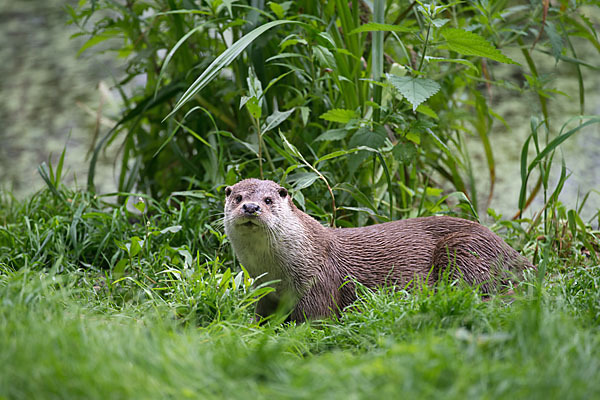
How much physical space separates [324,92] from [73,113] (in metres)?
3.10

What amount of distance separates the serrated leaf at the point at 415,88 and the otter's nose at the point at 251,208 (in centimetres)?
69

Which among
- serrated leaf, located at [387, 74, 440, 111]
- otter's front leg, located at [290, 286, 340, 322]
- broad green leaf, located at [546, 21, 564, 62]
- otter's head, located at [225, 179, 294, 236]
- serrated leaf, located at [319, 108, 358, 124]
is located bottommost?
otter's front leg, located at [290, 286, 340, 322]

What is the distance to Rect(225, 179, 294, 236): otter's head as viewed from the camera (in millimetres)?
2301

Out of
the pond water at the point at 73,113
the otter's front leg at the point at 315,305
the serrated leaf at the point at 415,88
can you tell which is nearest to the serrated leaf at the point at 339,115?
the serrated leaf at the point at 415,88

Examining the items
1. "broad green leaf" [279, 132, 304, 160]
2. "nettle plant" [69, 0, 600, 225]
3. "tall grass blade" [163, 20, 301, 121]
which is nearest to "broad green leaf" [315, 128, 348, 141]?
"nettle plant" [69, 0, 600, 225]

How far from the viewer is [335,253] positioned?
2506 mm

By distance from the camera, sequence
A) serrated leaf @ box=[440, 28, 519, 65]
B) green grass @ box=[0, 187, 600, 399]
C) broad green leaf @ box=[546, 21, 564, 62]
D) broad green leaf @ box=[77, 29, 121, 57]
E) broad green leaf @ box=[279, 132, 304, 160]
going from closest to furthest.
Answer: green grass @ box=[0, 187, 600, 399]
serrated leaf @ box=[440, 28, 519, 65]
broad green leaf @ box=[279, 132, 304, 160]
broad green leaf @ box=[546, 21, 564, 62]
broad green leaf @ box=[77, 29, 121, 57]

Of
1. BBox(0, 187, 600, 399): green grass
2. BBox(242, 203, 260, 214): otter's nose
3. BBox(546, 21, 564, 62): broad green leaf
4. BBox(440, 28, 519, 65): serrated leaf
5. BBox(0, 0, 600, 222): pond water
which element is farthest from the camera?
BBox(0, 0, 600, 222): pond water

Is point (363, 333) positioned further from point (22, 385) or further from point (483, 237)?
point (22, 385)

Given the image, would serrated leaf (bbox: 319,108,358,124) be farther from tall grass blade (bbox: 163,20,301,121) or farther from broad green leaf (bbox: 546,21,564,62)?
broad green leaf (bbox: 546,21,564,62)

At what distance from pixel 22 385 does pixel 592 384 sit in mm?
1126

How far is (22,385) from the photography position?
1.25 metres

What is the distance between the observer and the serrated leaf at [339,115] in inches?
108

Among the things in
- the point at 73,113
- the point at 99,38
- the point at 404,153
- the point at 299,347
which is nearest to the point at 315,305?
the point at 299,347
